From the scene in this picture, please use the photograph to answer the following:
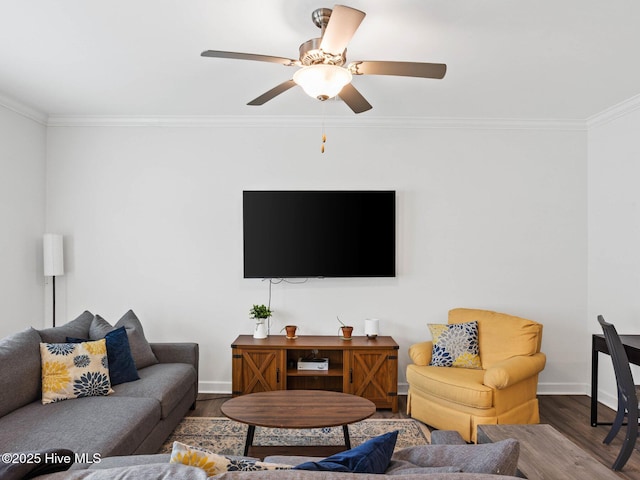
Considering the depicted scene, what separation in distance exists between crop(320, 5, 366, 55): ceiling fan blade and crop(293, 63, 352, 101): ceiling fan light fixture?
0.09 m

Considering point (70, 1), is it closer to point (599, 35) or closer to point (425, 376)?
point (599, 35)

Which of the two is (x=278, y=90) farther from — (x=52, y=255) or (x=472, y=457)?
(x=52, y=255)

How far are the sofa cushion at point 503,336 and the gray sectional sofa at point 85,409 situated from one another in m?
2.50

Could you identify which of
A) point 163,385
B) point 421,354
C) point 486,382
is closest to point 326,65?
point 163,385

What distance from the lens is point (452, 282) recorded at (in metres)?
4.63

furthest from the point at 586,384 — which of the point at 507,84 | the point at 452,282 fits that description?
the point at 507,84

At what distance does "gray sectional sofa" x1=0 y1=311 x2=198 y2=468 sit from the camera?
2340 millimetres

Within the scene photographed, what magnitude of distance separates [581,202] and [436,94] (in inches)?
78.0

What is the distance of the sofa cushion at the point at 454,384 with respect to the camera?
3406mm

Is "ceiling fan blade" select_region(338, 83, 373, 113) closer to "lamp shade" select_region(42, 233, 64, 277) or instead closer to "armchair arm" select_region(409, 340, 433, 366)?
"armchair arm" select_region(409, 340, 433, 366)

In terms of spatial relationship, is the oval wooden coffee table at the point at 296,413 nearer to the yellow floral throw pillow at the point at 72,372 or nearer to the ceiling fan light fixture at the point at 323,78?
the yellow floral throw pillow at the point at 72,372

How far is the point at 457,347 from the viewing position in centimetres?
402

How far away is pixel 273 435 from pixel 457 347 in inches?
66.3

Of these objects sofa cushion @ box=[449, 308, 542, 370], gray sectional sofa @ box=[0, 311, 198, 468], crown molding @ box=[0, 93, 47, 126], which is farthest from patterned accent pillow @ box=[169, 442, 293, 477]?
crown molding @ box=[0, 93, 47, 126]
